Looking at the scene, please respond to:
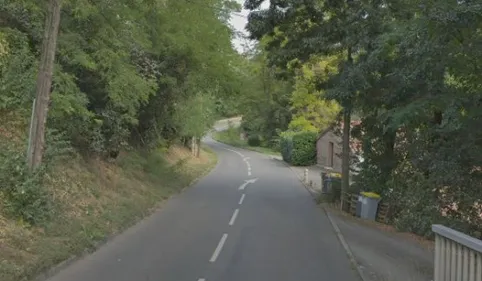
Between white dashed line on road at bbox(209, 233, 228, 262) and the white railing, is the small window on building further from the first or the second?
the white railing

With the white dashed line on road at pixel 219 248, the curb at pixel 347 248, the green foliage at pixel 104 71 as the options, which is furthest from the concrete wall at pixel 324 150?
the white dashed line on road at pixel 219 248

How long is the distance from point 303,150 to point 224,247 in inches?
1414

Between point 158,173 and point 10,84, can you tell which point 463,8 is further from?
point 158,173

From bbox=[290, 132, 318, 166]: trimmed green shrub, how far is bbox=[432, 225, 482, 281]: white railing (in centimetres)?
4190

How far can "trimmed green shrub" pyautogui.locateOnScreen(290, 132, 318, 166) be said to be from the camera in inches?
1925

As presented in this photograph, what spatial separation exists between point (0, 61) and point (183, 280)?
713 centimetres

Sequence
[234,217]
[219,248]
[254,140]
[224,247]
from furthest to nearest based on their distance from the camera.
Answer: [254,140] < [234,217] < [224,247] < [219,248]

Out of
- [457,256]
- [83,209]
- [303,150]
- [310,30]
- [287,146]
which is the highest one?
[310,30]

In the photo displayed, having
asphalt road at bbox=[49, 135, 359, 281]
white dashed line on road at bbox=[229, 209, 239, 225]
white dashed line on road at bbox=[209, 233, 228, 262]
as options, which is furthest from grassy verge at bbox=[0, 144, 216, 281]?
white dashed line on road at bbox=[229, 209, 239, 225]

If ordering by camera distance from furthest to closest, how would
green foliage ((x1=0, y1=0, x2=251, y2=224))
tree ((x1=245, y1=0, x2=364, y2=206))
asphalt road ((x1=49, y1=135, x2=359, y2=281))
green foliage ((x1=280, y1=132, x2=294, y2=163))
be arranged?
green foliage ((x1=280, y1=132, x2=294, y2=163))
tree ((x1=245, y1=0, x2=364, y2=206))
green foliage ((x1=0, y1=0, x2=251, y2=224))
asphalt road ((x1=49, y1=135, x2=359, y2=281))

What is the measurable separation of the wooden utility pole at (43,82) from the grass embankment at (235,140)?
56.7 meters

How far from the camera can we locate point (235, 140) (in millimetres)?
85000

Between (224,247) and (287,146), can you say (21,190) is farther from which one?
(287,146)

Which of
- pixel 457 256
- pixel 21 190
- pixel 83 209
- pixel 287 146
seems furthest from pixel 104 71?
pixel 287 146
